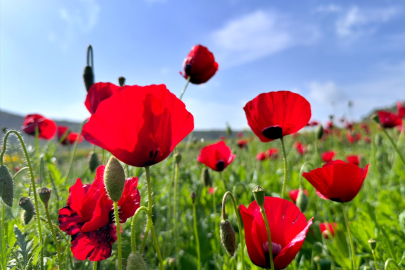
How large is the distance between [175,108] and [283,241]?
413 millimetres

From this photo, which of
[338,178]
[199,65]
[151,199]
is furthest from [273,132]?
[199,65]

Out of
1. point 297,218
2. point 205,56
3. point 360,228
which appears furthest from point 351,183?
point 205,56

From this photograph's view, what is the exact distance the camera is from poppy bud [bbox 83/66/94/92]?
1.11 m

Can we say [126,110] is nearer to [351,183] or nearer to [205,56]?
[351,183]

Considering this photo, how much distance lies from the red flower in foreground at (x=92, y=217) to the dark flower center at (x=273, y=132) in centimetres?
42

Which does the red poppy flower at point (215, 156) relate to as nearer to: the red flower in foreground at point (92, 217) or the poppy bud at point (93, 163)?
the poppy bud at point (93, 163)

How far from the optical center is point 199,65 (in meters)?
1.43

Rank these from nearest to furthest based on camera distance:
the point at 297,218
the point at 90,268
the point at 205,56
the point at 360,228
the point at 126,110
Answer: the point at 126,110 → the point at 297,218 → the point at 90,268 → the point at 360,228 → the point at 205,56

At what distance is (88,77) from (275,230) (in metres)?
0.83

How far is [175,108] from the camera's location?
2.05 ft

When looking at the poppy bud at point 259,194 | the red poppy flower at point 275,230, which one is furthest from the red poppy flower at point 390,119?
the poppy bud at point 259,194

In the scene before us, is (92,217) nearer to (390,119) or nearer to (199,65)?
(199,65)

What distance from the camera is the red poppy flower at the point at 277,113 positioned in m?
0.87

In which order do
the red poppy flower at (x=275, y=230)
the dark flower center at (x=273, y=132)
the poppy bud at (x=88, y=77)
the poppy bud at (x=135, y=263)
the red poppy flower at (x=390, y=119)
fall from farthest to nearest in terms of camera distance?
the red poppy flower at (x=390, y=119)
the poppy bud at (x=88, y=77)
the dark flower center at (x=273, y=132)
the red poppy flower at (x=275, y=230)
the poppy bud at (x=135, y=263)
